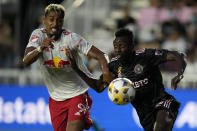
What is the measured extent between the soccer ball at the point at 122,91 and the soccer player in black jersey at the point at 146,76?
13.9 inches

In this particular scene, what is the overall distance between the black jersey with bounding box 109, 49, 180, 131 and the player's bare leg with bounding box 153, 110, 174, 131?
0.70ft

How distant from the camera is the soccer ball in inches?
289

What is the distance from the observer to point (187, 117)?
13406mm

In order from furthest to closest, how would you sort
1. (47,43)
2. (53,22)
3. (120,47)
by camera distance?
(53,22), (120,47), (47,43)

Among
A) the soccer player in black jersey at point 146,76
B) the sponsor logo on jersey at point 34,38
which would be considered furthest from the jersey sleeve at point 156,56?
the sponsor logo on jersey at point 34,38

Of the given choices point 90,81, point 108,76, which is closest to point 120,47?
point 108,76

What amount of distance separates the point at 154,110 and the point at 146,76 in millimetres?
495

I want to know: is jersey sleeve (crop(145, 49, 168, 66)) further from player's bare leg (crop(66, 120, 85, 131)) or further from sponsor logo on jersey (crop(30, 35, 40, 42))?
sponsor logo on jersey (crop(30, 35, 40, 42))

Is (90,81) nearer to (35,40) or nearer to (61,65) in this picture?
(61,65)

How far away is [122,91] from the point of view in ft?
24.0

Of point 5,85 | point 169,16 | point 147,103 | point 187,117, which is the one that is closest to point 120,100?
point 147,103

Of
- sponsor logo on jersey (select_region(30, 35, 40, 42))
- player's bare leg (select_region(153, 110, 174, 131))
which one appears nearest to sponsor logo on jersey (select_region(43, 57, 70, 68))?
sponsor logo on jersey (select_region(30, 35, 40, 42))

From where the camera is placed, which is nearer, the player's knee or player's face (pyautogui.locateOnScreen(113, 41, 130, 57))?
the player's knee

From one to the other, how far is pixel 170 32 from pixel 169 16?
650 mm
